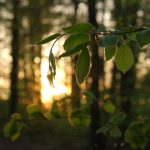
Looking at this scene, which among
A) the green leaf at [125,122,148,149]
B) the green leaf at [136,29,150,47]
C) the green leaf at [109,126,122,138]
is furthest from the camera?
the green leaf at [109,126,122,138]

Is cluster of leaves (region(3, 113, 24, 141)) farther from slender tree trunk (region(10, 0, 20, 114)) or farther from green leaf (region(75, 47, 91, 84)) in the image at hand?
slender tree trunk (region(10, 0, 20, 114))

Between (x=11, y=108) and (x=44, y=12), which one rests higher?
(x=44, y=12)

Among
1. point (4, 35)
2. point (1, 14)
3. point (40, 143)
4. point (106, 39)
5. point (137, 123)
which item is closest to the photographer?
point (106, 39)

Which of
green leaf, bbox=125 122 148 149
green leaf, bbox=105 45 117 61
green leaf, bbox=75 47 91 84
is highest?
green leaf, bbox=105 45 117 61

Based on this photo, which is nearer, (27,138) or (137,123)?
(137,123)

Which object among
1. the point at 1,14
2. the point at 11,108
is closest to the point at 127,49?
the point at 1,14

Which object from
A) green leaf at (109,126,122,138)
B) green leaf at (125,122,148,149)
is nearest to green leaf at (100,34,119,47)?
green leaf at (125,122,148,149)

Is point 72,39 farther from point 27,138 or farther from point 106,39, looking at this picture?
point 27,138
